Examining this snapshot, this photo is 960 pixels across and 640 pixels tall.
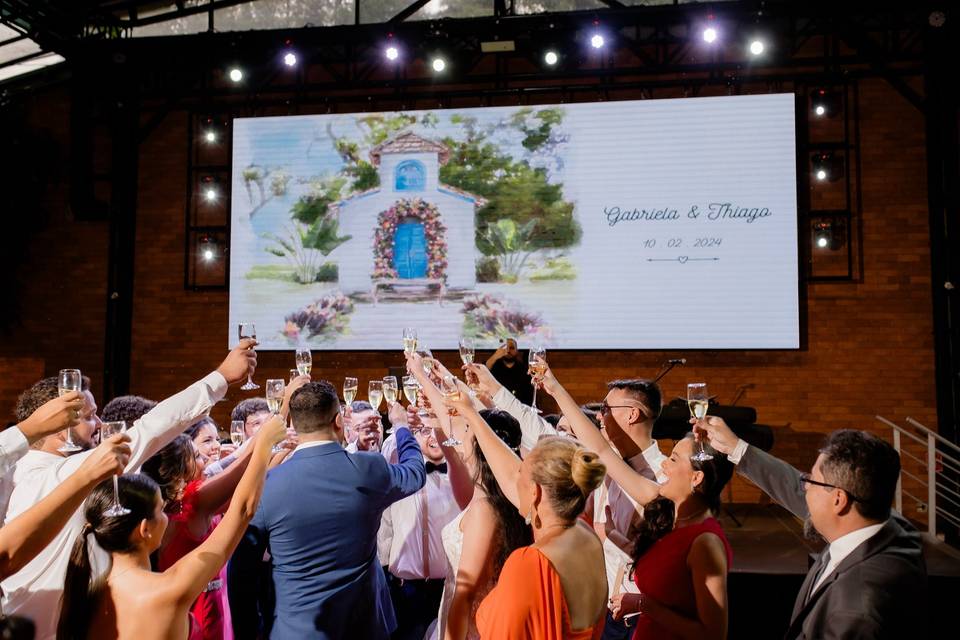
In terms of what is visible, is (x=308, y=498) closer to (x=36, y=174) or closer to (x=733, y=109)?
(x=733, y=109)

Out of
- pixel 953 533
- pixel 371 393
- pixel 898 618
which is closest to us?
pixel 898 618

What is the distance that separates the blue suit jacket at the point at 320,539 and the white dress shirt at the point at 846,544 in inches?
55.6

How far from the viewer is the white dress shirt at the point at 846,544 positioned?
2.01m

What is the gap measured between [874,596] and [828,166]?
6.63 m

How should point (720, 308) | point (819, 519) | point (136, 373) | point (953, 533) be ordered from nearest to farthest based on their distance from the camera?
point (819, 519)
point (953, 533)
point (720, 308)
point (136, 373)

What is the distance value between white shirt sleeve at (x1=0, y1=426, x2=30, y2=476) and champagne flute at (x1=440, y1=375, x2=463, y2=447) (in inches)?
47.3

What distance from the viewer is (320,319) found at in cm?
808

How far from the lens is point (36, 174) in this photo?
8867 millimetres

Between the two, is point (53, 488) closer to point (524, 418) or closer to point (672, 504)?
point (524, 418)

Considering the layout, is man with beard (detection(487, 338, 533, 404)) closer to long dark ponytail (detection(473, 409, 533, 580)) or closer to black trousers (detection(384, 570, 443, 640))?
black trousers (detection(384, 570, 443, 640))

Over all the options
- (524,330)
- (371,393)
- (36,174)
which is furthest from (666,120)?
(36,174)

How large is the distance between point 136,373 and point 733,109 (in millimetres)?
6835

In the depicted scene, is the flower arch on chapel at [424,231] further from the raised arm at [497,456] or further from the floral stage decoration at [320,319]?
the raised arm at [497,456]

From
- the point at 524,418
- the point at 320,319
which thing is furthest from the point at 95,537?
the point at 320,319
